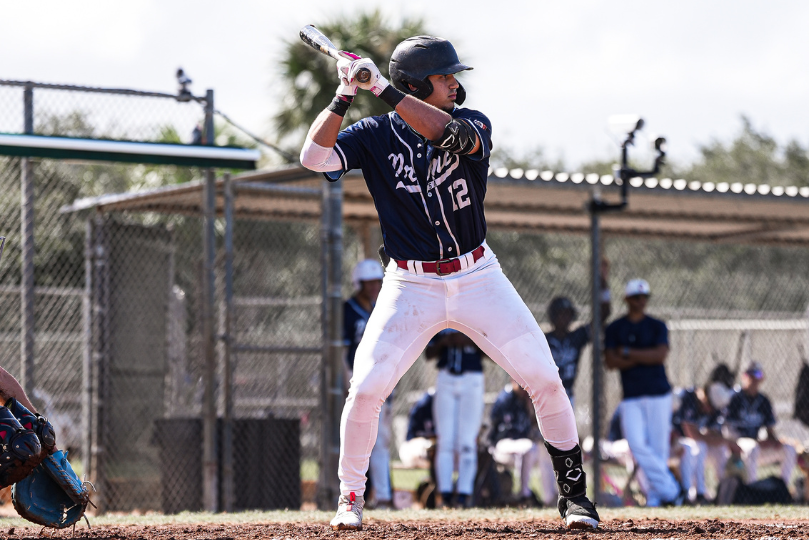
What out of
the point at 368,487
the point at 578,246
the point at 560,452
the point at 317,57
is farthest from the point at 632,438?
the point at 578,246

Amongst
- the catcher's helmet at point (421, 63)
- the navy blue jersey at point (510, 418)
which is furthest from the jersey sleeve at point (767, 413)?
the catcher's helmet at point (421, 63)

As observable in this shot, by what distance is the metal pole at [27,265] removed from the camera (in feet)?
26.3

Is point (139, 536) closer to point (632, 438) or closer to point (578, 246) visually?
point (632, 438)

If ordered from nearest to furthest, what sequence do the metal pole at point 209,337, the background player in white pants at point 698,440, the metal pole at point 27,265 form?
the metal pole at point 27,265, the metal pole at point 209,337, the background player in white pants at point 698,440

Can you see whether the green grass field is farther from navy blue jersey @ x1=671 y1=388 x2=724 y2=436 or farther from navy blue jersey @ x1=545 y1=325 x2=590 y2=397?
navy blue jersey @ x1=671 y1=388 x2=724 y2=436

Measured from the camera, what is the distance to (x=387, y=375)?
492cm

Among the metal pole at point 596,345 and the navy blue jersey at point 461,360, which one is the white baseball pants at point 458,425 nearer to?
the navy blue jersey at point 461,360

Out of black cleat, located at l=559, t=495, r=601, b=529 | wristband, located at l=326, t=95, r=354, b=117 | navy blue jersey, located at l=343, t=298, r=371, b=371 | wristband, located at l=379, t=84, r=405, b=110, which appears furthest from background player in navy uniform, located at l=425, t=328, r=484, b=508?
wristband, located at l=379, t=84, r=405, b=110

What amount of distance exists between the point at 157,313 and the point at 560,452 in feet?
18.8

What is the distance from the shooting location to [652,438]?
34.2ft

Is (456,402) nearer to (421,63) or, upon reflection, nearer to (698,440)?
(698,440)

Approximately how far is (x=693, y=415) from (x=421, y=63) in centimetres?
821

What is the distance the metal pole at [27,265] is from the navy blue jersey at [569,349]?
15.9ft

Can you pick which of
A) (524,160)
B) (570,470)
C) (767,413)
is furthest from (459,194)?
(524,160)
